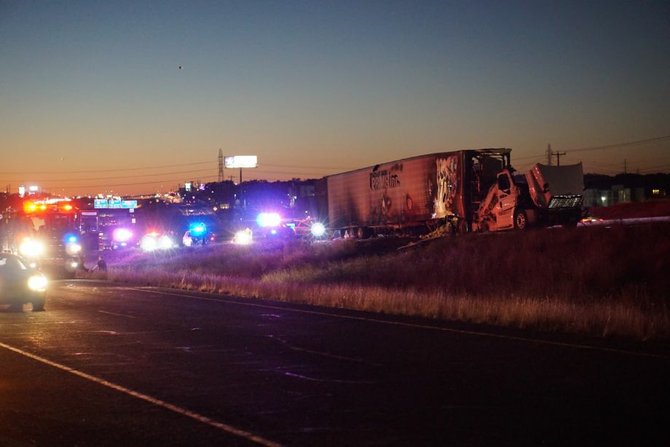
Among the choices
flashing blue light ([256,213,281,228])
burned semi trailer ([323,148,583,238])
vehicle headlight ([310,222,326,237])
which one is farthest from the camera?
flashing blue light ([256,213,281,228])

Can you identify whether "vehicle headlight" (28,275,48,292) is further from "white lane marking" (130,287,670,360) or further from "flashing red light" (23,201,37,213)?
"flashing red light" (23,201,37,213)

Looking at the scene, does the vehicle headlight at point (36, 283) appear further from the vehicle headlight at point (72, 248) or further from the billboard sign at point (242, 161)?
the billboard sign at point (242, 161)

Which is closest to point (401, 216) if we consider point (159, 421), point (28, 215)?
point (28, 215)

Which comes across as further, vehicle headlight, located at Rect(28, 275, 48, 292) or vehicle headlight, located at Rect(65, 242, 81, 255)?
vehicle headlight, located at Rect(65, 242, 81, 255)

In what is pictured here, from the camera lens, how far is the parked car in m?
22.8

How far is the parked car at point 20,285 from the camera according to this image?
2275 centimetres

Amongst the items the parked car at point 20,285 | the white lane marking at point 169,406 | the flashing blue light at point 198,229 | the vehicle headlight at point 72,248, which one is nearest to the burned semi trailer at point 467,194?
the vehicle headlight at point 72,248

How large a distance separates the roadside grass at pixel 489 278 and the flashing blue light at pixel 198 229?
20210 millimetres

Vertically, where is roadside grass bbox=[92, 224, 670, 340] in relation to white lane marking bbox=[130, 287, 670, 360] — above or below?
above

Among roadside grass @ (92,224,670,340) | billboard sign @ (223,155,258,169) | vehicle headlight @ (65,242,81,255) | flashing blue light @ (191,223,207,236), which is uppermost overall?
billboard sign @ (223,155,258,169)

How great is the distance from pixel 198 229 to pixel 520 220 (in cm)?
3490

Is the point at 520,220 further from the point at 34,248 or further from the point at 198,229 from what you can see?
the point at 198,229

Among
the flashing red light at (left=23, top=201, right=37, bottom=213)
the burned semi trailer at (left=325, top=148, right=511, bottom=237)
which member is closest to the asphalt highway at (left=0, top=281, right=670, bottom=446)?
the burned semi trailer at (left=325, top=148, right=511, bottom=237)

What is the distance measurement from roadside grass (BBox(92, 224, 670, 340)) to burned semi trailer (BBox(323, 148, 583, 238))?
8.91 feet
